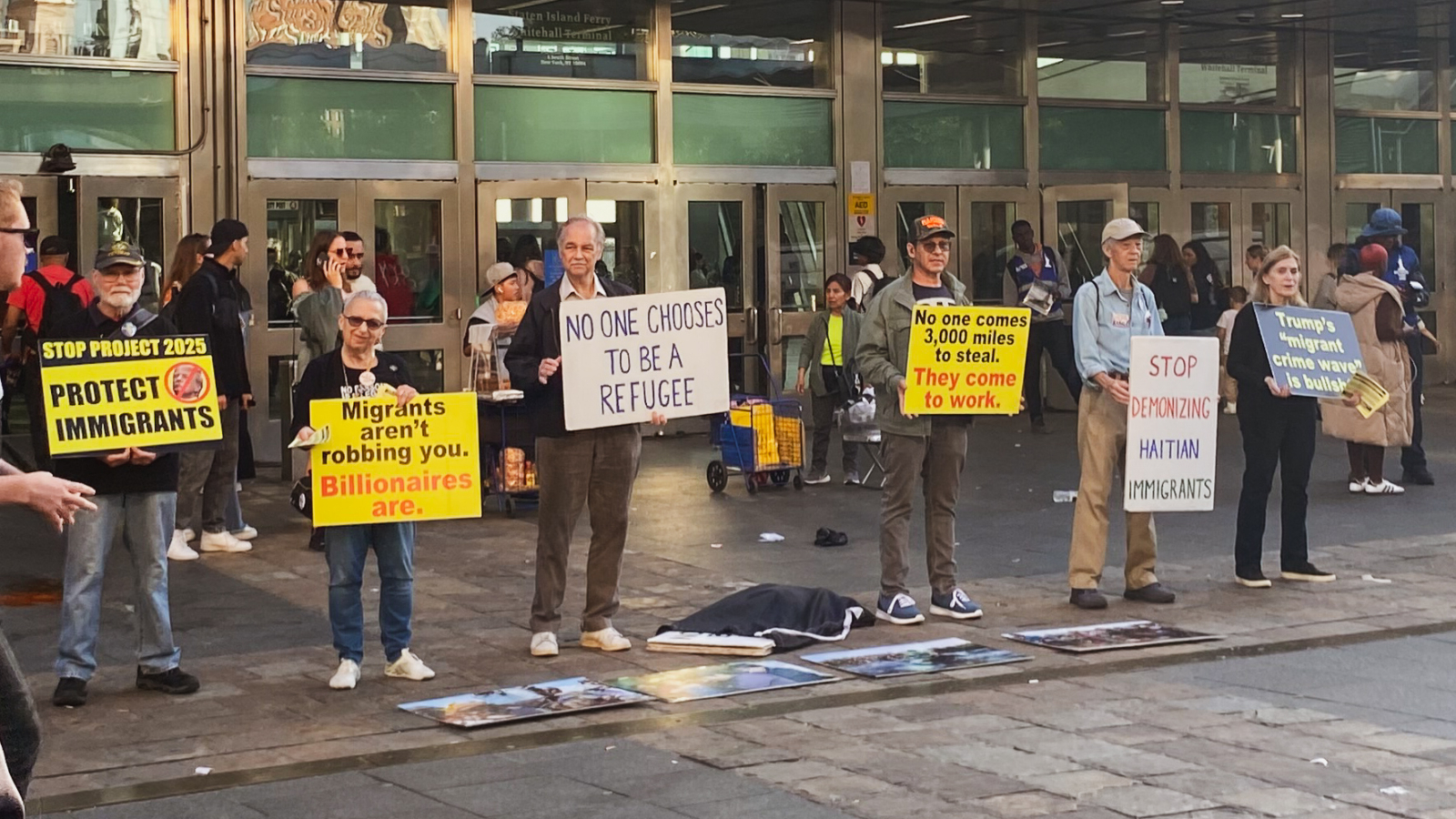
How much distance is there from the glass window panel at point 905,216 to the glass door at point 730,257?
1.90 meters

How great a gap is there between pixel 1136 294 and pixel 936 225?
4.24 feet

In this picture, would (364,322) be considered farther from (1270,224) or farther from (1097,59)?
(1270,224)

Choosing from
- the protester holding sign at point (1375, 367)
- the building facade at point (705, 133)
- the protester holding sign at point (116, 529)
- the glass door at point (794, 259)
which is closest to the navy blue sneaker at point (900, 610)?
the protester holding sign at point (116, 529)

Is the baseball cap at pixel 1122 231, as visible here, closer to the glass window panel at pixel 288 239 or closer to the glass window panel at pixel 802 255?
the glass window panel at pixel 288 239

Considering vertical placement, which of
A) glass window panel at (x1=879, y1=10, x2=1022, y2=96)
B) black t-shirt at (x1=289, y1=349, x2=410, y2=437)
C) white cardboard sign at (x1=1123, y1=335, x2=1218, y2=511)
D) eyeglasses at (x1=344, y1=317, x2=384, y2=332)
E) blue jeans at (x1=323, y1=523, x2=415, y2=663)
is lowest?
blue jeans at (x1=323, y1=523, x2=415, y2=663)

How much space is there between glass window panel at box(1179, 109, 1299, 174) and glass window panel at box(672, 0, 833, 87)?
545 cm

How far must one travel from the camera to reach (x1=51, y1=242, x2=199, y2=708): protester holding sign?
320 inches

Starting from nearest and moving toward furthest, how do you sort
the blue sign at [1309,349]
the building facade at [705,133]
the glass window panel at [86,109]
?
the blue sign at [1309,349] → the glass window panel at [86,109] → the building facade at [705,133]

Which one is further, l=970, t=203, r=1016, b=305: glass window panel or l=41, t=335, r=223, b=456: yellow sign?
l=970, t=203, r=1016, b=305: glass window panel

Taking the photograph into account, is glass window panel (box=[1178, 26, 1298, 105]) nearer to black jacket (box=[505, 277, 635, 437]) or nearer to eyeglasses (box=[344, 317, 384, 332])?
black jacket (box=[505, 277, 635, 437])

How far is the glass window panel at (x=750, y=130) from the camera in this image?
20.5m

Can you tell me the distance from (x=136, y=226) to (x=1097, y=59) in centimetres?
1189

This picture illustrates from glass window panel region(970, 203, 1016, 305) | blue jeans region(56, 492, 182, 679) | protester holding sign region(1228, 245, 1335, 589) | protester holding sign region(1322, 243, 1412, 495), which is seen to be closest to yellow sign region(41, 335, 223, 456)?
blue jeans region(56, 492, 182, 679)

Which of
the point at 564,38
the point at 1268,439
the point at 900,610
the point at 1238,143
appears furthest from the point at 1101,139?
the point at 900,610
